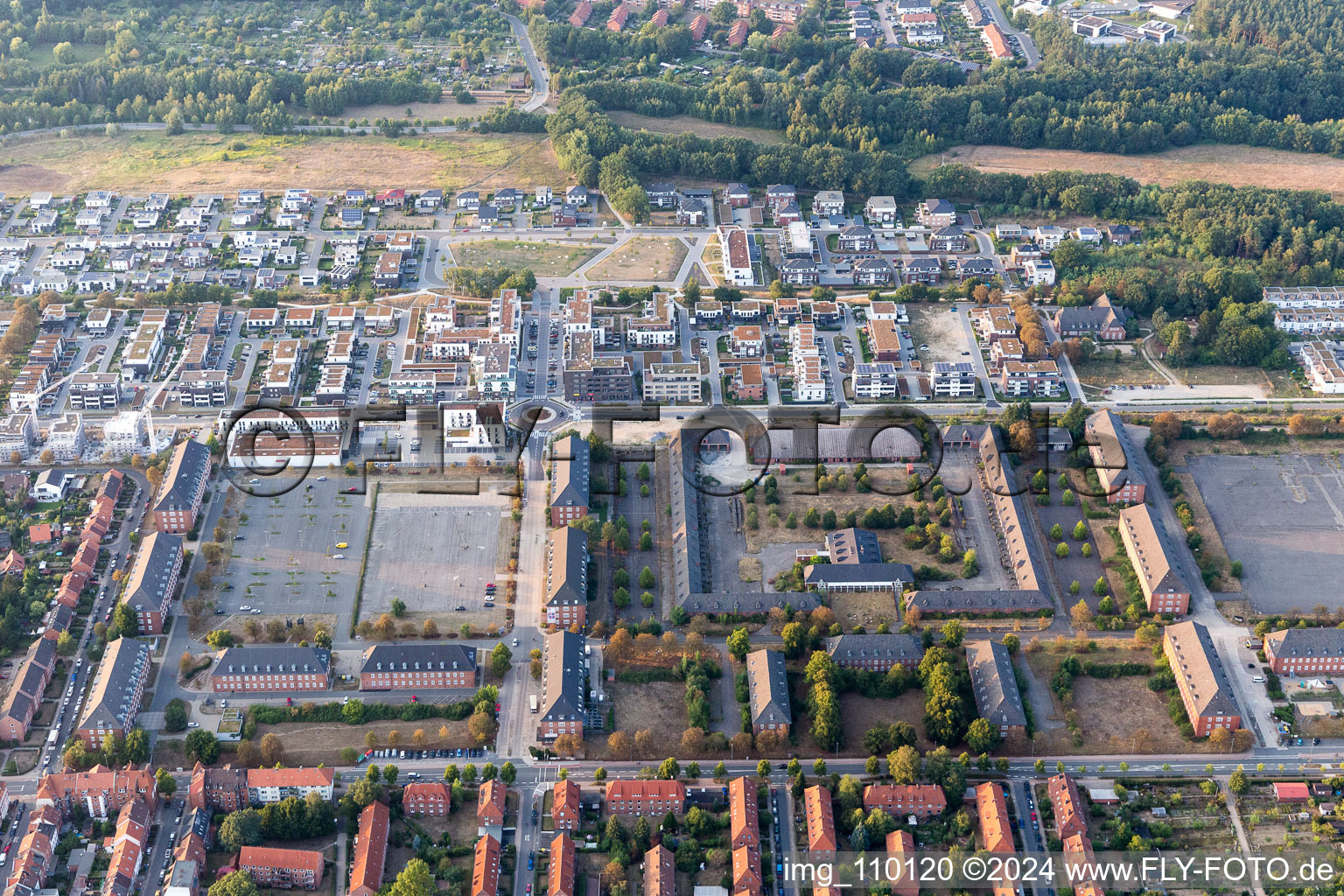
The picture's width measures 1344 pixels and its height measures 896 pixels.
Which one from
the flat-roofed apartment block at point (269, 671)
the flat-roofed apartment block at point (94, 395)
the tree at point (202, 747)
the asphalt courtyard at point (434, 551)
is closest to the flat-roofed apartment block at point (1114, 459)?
the asphalt courtyard at point (434, 551)

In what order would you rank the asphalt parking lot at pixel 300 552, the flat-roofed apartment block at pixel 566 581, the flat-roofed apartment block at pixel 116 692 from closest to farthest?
the flat-roofed apartment block at pixel 116 692 < the flat-roofed apartment block at pixel 566 581 < the asphalt parking lot at pixel 300 552

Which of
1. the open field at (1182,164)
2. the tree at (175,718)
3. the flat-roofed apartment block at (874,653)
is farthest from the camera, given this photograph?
the open field at (1182,164)

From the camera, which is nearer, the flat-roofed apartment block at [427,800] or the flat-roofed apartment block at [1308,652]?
the flat-roofed apartment block at [427,800]

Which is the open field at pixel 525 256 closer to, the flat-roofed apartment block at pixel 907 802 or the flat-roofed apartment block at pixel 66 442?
the flat-roofed apartment block at pixel 66 442

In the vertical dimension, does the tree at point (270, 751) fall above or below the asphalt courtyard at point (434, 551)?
below

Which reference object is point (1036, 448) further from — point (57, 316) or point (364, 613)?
point (57, 316)

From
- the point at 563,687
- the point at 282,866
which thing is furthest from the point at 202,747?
the point at 563,687

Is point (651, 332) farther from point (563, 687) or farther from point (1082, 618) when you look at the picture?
point (1082, 618)
